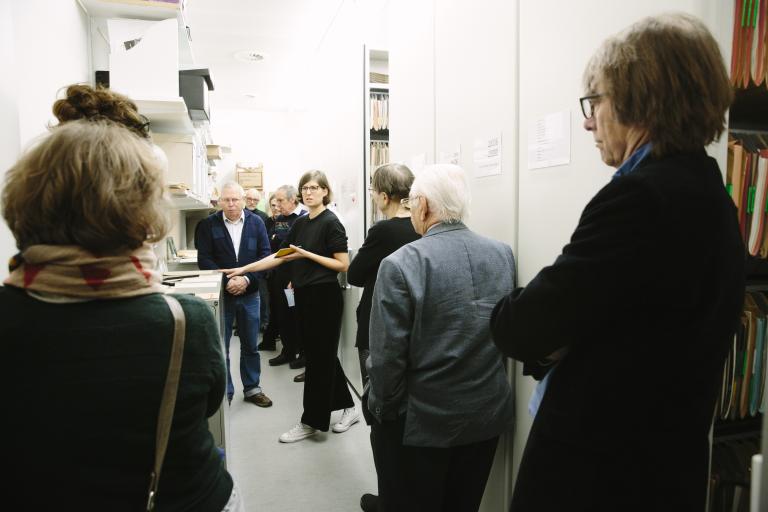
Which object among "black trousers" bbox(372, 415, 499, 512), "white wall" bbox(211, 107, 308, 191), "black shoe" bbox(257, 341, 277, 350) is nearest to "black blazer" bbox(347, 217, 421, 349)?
"black trousers" bbox(372, 415, 499, 512)

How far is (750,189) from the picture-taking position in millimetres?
1066

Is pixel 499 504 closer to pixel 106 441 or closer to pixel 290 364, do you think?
pixel 106 441

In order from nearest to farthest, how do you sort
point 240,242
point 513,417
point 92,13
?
point 513,417
point 92,13
point 240,242

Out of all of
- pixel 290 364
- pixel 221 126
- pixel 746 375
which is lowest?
pixel 290 364

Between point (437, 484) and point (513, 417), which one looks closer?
point (437, 484)

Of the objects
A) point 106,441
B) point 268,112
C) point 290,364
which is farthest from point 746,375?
point 268,112

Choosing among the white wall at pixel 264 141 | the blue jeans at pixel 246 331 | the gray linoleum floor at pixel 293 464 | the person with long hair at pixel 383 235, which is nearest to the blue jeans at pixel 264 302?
the blue jeans at pixel 246 331

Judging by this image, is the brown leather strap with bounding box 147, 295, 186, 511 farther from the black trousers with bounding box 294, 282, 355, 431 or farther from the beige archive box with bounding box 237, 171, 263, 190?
the beige archive box with bounding box 237, 171, 263, 190

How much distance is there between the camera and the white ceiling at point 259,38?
407cm

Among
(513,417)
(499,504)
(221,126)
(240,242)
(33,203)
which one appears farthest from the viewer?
(221,126)

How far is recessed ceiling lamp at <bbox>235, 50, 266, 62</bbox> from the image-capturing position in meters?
5.19

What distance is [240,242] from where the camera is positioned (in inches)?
132

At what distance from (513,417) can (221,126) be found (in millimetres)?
7476

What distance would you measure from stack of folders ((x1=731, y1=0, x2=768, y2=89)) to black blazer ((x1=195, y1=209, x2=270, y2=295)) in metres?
2.87
